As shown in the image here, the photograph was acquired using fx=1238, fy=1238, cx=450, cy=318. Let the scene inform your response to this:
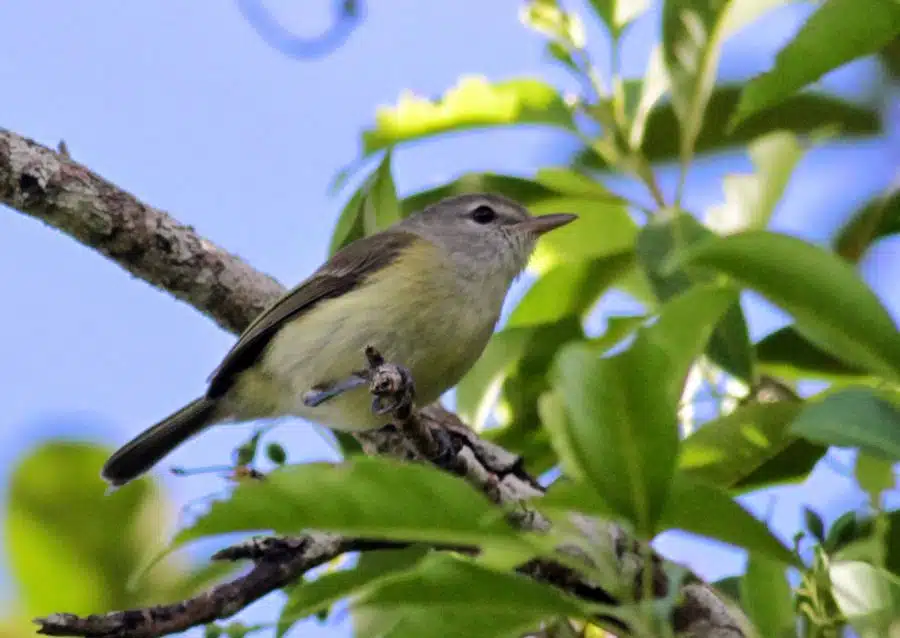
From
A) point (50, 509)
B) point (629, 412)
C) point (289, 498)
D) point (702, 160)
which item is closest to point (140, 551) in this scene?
point (50, 509)

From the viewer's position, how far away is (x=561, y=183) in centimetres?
344

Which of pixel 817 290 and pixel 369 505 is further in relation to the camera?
pixel 817 290

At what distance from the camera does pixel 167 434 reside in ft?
14.7

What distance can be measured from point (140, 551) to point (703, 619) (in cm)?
139

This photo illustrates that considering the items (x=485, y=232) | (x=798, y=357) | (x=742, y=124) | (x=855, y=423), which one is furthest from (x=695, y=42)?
(x=855, y=423)

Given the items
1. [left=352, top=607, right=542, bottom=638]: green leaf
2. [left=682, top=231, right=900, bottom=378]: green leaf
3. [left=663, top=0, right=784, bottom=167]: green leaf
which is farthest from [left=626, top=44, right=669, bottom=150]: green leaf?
[left=352, top=607, right=542, bottom=638]: green leaf

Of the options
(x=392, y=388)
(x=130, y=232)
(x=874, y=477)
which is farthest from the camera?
(x=130, y=232)

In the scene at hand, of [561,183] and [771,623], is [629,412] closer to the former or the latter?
[771,623]

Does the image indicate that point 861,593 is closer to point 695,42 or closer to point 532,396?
point 532,396

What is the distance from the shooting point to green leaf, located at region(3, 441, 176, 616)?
3.02 metres

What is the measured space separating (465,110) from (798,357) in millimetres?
1103

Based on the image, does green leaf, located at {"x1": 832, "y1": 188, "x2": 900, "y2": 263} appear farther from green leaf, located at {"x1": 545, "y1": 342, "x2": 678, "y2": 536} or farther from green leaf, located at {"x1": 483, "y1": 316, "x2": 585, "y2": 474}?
green leaf, located at {"x1": 545, "y1": 342, "x2": 678, "y2": 536}

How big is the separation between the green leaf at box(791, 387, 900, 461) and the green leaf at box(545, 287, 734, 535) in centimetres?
19

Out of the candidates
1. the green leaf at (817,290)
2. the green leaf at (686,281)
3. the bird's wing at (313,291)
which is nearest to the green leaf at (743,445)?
the green leaf at (686,281)
